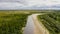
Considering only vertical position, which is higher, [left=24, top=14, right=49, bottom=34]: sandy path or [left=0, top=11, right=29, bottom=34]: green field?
[left=0, top=11, right=29, bottom=34]: green field

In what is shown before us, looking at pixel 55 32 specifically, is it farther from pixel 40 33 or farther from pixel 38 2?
pixel 38 2

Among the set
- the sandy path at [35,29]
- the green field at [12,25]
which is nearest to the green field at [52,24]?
the sandy path at [35,29]

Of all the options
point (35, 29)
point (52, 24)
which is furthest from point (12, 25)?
point (52, 24)

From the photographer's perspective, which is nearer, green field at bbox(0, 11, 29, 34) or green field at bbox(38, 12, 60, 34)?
green field at bbox(0, 11, 29, 34)

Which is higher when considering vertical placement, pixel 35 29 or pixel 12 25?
pixel 12 25

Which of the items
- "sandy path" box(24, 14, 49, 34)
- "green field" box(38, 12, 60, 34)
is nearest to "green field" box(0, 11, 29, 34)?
"sandy path" box(24, 14, 49, 34)

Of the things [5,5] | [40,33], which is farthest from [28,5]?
[40,33]

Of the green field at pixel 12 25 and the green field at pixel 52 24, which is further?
the green field at pixel 52 24

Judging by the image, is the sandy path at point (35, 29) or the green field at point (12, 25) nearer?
the green field at point (12, 25)

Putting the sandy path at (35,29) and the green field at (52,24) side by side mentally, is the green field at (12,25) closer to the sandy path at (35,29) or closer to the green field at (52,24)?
the sandy path at (35,29)

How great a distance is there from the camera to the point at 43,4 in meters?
18.6

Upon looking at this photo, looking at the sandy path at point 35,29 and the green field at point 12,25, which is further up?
the green field at point 12,25

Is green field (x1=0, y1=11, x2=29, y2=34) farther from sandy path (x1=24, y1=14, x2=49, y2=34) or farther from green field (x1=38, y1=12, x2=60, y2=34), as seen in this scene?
green field (x1=38, y1=12, x2=60, y2=34)

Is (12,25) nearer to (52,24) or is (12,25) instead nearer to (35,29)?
(35,29)
